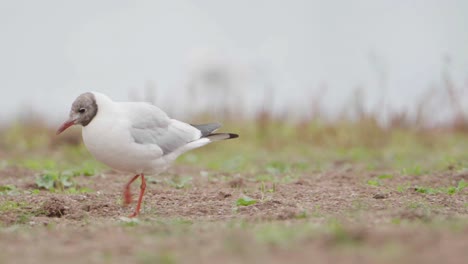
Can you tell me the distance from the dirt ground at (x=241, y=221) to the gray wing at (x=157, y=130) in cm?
53

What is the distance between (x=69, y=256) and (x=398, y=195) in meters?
3.38

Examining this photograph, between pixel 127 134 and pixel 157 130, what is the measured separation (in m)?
0.40

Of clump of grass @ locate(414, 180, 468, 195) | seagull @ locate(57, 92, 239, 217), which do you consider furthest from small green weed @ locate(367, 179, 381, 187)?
seagull @ locate(57, 92, 239, 217)

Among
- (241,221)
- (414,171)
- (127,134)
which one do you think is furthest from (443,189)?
(127,134)

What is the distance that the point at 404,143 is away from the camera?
1235cm

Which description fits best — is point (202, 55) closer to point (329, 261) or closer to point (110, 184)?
point (110, 184)

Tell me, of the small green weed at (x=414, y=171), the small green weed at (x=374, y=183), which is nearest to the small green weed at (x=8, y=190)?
the small green weed at (x=374, y=183)

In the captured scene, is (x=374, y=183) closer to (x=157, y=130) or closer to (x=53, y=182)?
(x=157, y=130)

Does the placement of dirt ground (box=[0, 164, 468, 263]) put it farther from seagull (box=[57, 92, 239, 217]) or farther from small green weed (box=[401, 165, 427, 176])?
seagull (box=[57, 92, 239, 217])

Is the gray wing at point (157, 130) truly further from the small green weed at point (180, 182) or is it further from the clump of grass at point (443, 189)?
the clump of grass at point (443, 189)

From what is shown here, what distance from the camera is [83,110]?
220 inches

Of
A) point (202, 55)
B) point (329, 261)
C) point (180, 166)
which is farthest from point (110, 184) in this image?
point (202, 55)

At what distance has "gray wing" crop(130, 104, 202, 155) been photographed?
18.3 ft

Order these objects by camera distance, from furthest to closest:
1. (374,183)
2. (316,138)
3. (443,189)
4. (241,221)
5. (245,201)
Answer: (316,138) → (374,183) → (443,189) → (245,201) → (241,221)
